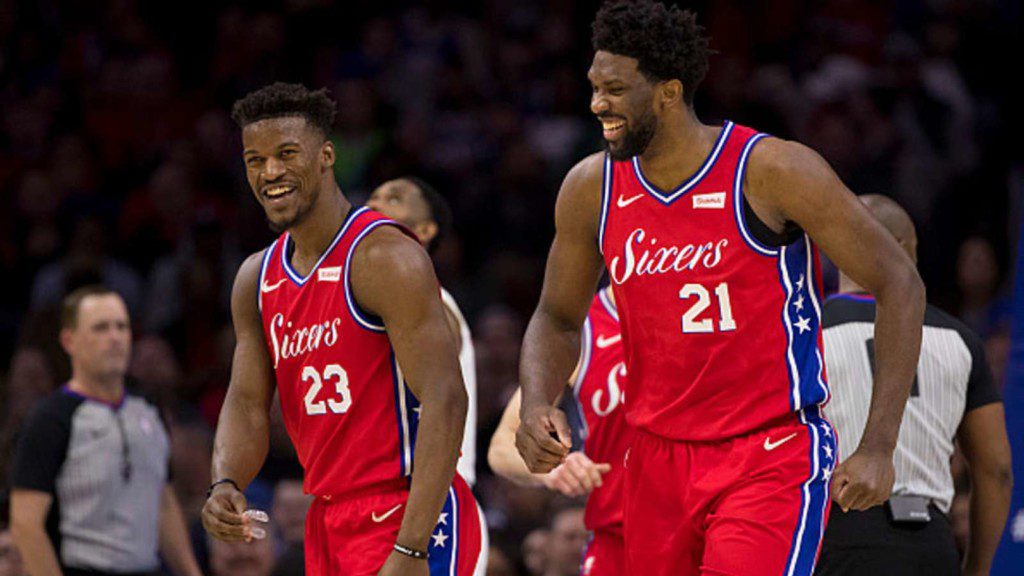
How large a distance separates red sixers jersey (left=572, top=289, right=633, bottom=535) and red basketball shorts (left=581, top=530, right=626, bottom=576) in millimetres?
38

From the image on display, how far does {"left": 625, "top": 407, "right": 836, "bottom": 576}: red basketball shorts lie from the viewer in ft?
14.9

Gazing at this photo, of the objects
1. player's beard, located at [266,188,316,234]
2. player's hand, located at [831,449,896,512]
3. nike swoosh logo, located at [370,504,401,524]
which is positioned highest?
player's beard, located at [266,188,316,234]

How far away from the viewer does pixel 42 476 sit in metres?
7.39

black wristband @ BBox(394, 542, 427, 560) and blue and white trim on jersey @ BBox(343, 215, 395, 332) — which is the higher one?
blue and white trim on jersey @ BBox(343, 215, 395, 332)

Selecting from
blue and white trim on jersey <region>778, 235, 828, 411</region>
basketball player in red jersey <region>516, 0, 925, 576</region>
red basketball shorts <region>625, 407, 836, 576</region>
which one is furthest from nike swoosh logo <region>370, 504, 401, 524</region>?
A: blue and white trim on jersey <region>778, 235, 828, 411</region>

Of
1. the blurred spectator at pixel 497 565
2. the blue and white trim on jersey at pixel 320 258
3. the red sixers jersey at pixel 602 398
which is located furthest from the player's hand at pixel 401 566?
A: the blurred spectator at pixel 497 565

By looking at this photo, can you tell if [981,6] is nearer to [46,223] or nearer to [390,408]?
[46,223]

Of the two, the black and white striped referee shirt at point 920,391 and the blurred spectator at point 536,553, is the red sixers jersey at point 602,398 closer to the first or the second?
the black and white striped referee shirt at point 920,391

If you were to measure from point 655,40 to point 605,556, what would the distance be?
2.18m

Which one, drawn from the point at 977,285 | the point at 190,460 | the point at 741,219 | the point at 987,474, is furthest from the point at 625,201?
the point at 977,285

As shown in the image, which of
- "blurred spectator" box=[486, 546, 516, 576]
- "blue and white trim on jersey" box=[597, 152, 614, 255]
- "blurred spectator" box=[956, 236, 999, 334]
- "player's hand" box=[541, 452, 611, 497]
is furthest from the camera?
"blurred spectator" box=[956, 236, 999, 334]

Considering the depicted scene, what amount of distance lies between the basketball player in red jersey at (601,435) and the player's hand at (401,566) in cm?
140

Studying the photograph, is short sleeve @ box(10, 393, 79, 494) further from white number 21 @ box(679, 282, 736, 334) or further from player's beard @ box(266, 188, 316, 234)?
white number 21 @ box(679, 282, 736, 334)

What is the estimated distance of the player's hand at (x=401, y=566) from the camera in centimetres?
461
